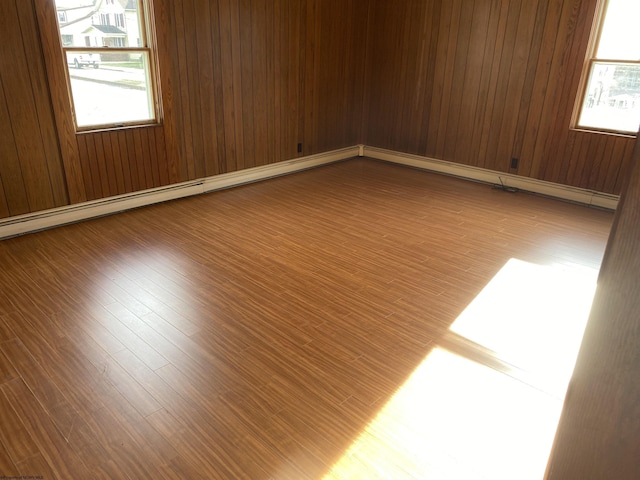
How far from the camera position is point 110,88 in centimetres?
388

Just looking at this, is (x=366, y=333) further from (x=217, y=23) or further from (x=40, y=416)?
(x=217, y=23)

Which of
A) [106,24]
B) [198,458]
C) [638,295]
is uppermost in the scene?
[106,24]

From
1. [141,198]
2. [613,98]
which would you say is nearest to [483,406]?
[141,198]

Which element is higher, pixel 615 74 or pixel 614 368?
pixel 615 74

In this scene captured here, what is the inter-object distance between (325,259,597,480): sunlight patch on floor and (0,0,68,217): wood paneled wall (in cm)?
321

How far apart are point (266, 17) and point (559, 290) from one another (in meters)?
3.74

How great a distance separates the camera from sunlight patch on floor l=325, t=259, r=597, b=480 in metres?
1.80

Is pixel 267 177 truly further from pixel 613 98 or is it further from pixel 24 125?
pixel 613 98

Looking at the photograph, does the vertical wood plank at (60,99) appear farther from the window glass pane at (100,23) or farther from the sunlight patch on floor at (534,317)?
the sunlight patch on floor at (534,317)

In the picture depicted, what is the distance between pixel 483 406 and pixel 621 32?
12.9 feet

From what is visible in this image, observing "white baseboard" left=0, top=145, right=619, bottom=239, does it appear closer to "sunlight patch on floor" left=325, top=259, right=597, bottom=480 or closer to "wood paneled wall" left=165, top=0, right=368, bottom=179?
"wood paneled wall" left=165, top=0, right=368, bottom=179

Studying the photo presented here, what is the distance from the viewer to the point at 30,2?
3.27 metres

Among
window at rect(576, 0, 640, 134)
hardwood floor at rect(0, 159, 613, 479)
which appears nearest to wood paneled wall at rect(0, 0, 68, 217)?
hardwood floor at rect(0, 159, 613, 479)

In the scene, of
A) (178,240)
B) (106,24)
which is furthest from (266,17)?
(178,240)
